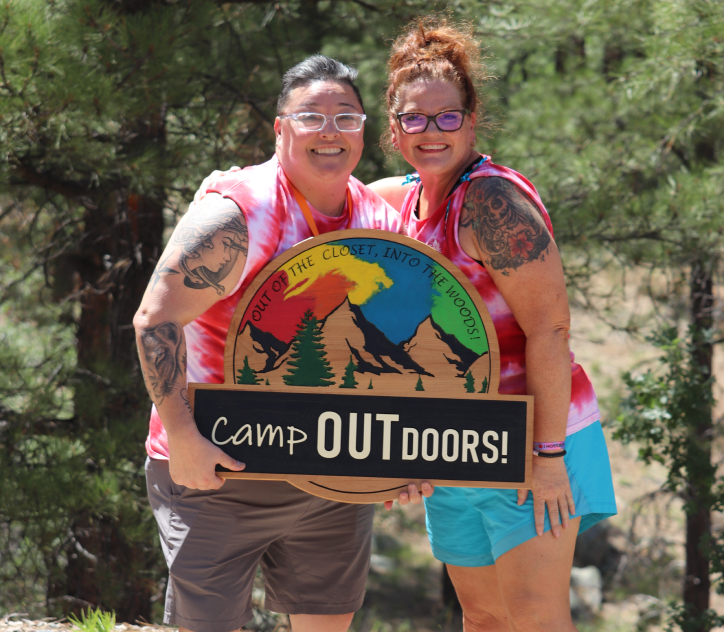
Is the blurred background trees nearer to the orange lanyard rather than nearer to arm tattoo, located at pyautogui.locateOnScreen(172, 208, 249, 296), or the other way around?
the orange lanyard

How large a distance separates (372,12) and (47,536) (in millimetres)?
2722

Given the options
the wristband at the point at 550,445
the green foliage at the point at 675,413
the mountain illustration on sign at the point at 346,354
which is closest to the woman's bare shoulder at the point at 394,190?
the mountain illustration on sign at the point at 346,354

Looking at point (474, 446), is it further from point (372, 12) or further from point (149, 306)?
point (372, 12)

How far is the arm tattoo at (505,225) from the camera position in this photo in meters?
1.54

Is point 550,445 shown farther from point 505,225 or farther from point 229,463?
point 229,463

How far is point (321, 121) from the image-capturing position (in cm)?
167

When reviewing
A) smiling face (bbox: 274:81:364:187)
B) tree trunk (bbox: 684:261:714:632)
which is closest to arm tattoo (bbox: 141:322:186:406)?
smiling face (bbox: 274:81:364:187)

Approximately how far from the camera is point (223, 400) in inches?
62.8

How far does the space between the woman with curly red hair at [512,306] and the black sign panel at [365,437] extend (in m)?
0.09

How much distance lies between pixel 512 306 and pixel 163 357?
0.79 m

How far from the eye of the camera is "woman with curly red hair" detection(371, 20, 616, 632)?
1.57 meters

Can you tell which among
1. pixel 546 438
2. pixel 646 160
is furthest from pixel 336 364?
pixel 646 160

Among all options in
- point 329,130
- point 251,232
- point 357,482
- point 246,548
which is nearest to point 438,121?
point 329,130

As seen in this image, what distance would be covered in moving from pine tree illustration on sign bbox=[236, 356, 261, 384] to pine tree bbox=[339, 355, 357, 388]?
20 centimetres
